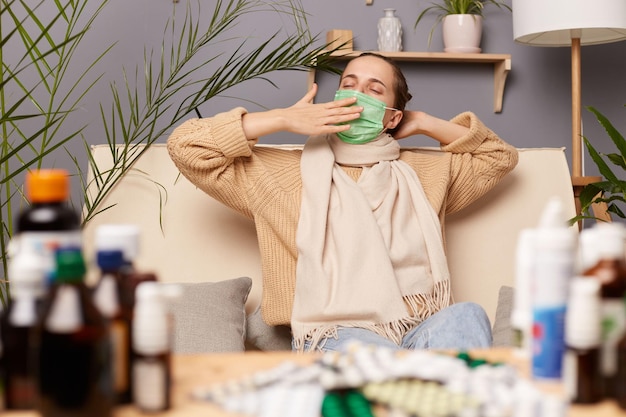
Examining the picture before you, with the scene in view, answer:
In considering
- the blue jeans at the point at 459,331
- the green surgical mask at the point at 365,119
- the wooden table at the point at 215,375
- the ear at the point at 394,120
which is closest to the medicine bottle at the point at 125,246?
the wooden table at the point at 215,375

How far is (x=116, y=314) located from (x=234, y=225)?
4.80ft

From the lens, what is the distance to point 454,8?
330cm

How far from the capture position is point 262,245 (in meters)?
2.12

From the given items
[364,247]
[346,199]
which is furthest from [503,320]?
[346,199]

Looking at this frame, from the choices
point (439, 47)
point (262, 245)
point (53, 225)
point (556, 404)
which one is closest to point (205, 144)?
point (262, 245)

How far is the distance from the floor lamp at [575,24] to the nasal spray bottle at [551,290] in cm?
191

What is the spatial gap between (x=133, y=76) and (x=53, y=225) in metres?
2.50

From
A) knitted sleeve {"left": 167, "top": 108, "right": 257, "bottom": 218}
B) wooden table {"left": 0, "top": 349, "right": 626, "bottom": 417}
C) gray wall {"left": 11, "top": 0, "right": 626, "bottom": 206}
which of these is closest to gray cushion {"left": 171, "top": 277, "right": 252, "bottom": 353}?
knitted sleeve {"left": 167, "top": 108, "right": 257, "bottom": 218}

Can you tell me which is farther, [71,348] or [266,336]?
[266,336]

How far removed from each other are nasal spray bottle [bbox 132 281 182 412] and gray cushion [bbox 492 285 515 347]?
4.09 ft

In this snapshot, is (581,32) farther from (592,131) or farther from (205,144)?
(205,144)

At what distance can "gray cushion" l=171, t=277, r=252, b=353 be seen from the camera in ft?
6.26

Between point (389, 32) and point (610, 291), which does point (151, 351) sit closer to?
point (610, 291)

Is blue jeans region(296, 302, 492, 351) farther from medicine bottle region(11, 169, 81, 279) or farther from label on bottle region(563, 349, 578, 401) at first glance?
medicine bottle region(11, 169, 81, 279)
